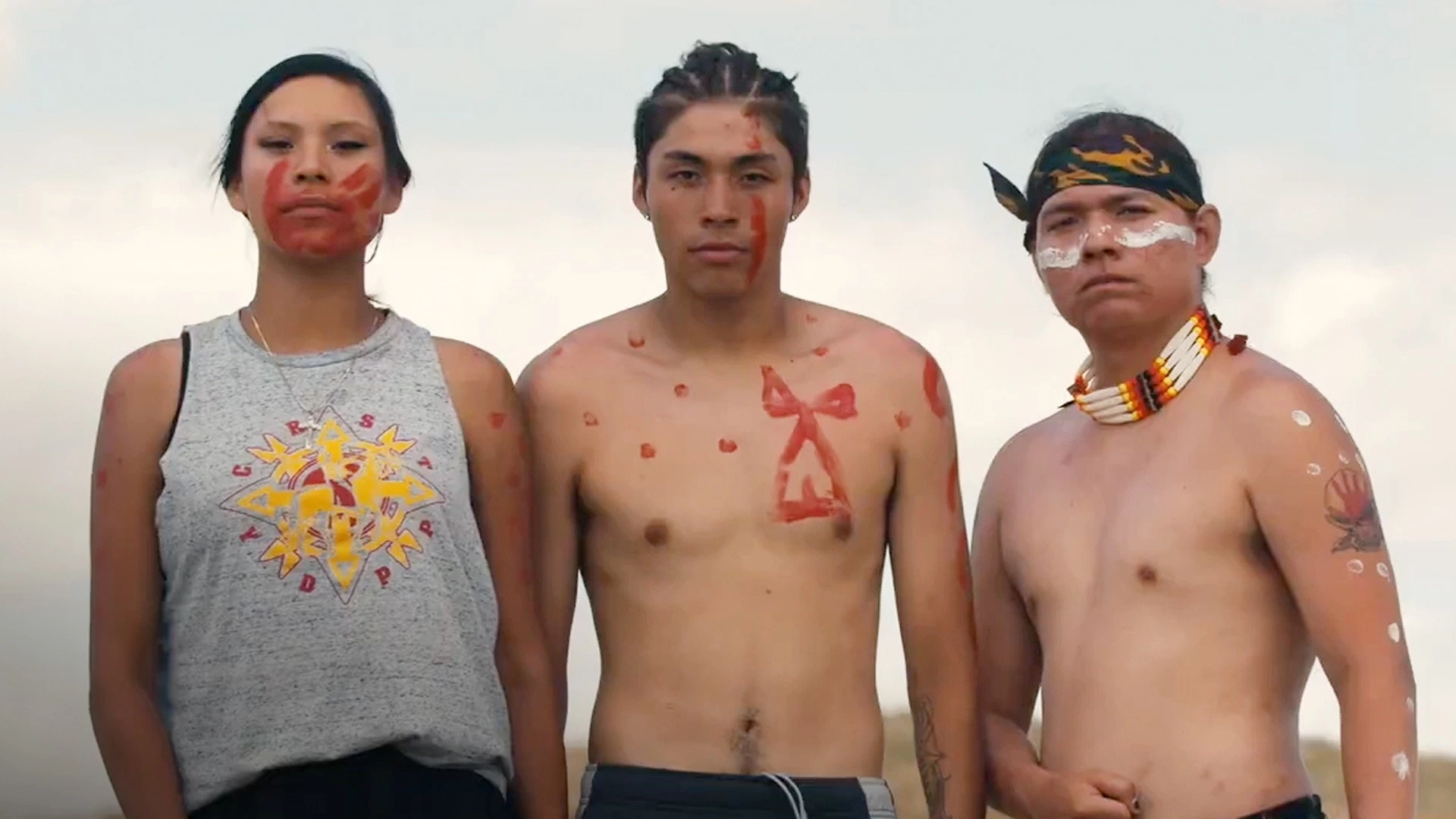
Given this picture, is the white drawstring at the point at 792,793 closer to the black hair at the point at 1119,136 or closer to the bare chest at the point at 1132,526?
the bare chest at the point at 1132,526

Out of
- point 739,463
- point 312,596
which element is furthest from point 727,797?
point 312,596

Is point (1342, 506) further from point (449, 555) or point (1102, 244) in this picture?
point (449, 555)

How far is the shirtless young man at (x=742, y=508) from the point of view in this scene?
5.43 m

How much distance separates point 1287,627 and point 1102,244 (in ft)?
3.49

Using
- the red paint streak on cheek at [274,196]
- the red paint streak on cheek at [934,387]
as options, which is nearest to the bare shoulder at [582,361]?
the red paint streak on cheek at [934,387]

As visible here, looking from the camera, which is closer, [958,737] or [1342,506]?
[1342,506]

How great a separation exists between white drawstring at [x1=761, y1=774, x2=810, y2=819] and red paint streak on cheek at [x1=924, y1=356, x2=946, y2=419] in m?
1.07

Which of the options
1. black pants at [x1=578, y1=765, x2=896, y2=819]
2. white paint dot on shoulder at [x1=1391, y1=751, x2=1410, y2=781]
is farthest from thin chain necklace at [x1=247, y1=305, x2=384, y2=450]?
white paint dot on shoulder at [x1=1391, y1=751, x2=1410, y2=781]

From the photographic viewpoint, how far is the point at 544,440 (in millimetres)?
5680

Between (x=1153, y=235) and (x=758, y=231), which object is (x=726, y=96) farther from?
(x=1153, y=235)

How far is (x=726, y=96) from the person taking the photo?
18.9ft

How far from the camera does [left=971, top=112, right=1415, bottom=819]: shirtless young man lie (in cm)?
520

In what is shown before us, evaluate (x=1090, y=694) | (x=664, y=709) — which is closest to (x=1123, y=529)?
(x=1090, y=694)

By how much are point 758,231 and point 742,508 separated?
71 cm
